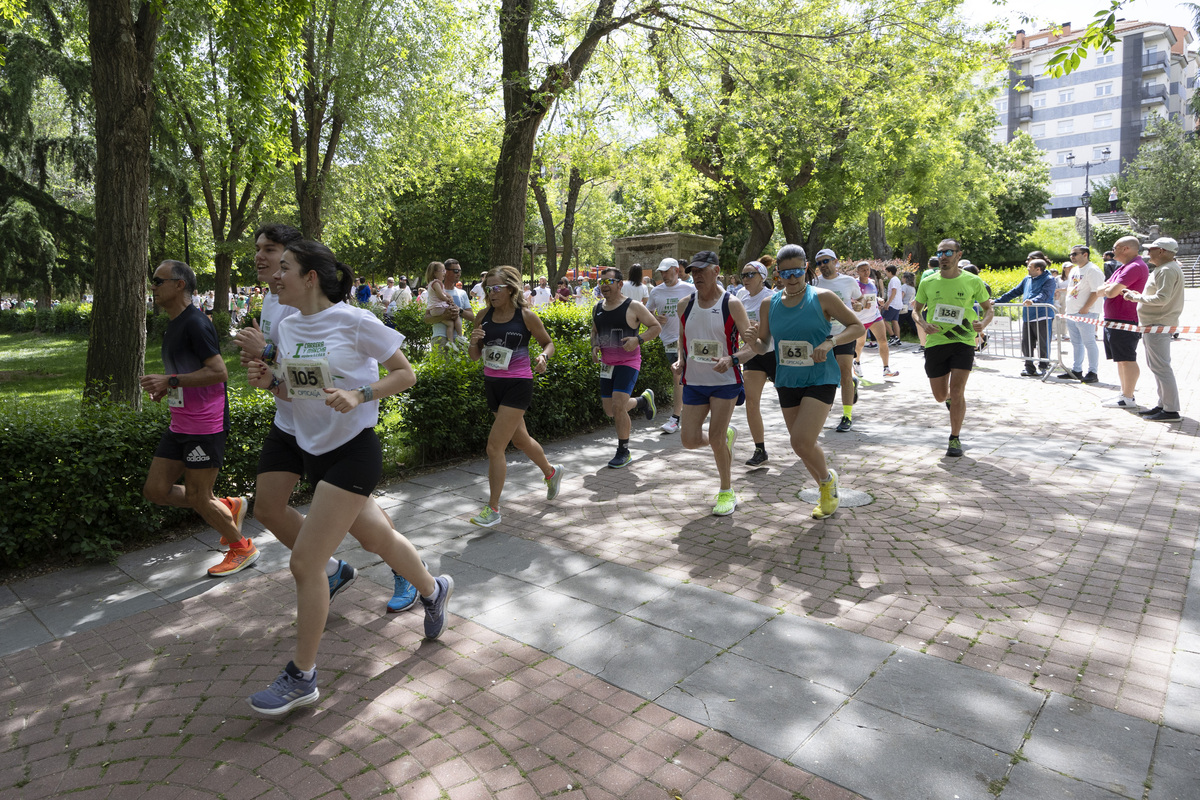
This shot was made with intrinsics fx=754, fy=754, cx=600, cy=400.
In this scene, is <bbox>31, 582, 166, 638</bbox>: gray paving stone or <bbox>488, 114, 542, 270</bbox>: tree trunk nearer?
<bbox>31, 582, 166, 638</bbox>: gray paving stone

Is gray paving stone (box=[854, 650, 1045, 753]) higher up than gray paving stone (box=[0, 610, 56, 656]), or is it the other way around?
gray paving stone (box=[0, 610, 56, 656])

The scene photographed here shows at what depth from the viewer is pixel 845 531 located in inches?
212

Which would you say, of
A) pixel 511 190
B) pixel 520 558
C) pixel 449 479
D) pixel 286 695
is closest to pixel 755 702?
pixel 286 695

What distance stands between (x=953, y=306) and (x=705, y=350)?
314cm

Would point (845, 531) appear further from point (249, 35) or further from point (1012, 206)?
point (1012, 206)

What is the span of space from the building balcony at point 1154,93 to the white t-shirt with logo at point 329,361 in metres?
92.4

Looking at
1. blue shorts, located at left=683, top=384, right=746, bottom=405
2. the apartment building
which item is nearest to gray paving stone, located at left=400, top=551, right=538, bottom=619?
blue shorts, located at left=683, top=384, right=746, bottom=405

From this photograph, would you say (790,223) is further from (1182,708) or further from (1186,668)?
(1182,708)

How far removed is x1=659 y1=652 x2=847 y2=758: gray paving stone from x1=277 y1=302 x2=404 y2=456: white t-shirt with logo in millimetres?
1839

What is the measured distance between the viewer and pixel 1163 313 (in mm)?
8789

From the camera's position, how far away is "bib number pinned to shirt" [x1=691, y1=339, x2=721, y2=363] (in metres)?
5.80

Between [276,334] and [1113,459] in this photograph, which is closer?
[276,334]

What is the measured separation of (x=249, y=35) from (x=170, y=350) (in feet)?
15.6

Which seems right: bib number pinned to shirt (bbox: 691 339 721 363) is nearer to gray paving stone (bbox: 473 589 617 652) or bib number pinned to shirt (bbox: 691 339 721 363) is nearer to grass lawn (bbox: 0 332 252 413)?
gray paving stone (bbox: 473 589 617 652)
